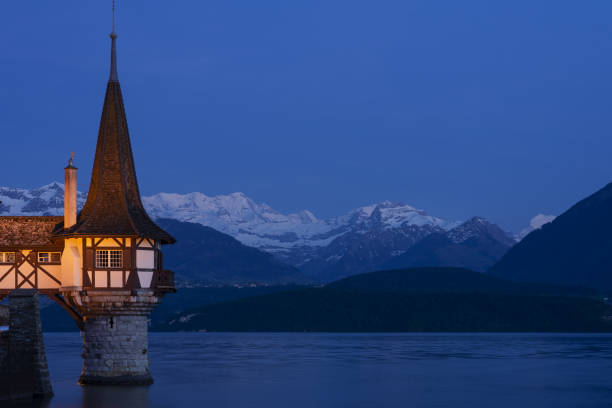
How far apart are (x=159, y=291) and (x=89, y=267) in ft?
17.5

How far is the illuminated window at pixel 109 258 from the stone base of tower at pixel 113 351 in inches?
141

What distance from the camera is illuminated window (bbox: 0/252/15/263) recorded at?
6994 centimetres

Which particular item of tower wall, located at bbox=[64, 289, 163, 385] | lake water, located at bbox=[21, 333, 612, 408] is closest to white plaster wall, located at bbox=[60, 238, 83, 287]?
tower wall, located at bbox=[64, 289, 163, 385]

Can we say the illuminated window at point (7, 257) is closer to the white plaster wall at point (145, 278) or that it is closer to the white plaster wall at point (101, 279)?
the white plaster wall at point (101, 279)

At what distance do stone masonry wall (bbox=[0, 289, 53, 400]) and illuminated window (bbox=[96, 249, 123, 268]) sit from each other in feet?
25.6

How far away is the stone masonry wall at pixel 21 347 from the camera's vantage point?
59531 mm

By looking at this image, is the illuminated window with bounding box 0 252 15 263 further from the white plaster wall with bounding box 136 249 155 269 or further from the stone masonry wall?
the stone masonry wall

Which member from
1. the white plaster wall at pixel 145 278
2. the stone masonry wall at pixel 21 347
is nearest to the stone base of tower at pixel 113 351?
the white plaster wall at pixel 145 278

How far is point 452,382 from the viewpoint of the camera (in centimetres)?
9719

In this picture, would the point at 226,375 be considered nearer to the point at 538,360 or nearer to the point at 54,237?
the point at 54,237

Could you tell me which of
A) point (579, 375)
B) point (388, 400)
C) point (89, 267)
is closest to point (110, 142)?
point (89, 267)

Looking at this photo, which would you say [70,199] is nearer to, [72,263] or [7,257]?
[72,263]

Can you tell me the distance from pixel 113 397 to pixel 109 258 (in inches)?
401

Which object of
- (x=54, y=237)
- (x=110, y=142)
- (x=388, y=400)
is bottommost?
(x=388, y=400)
